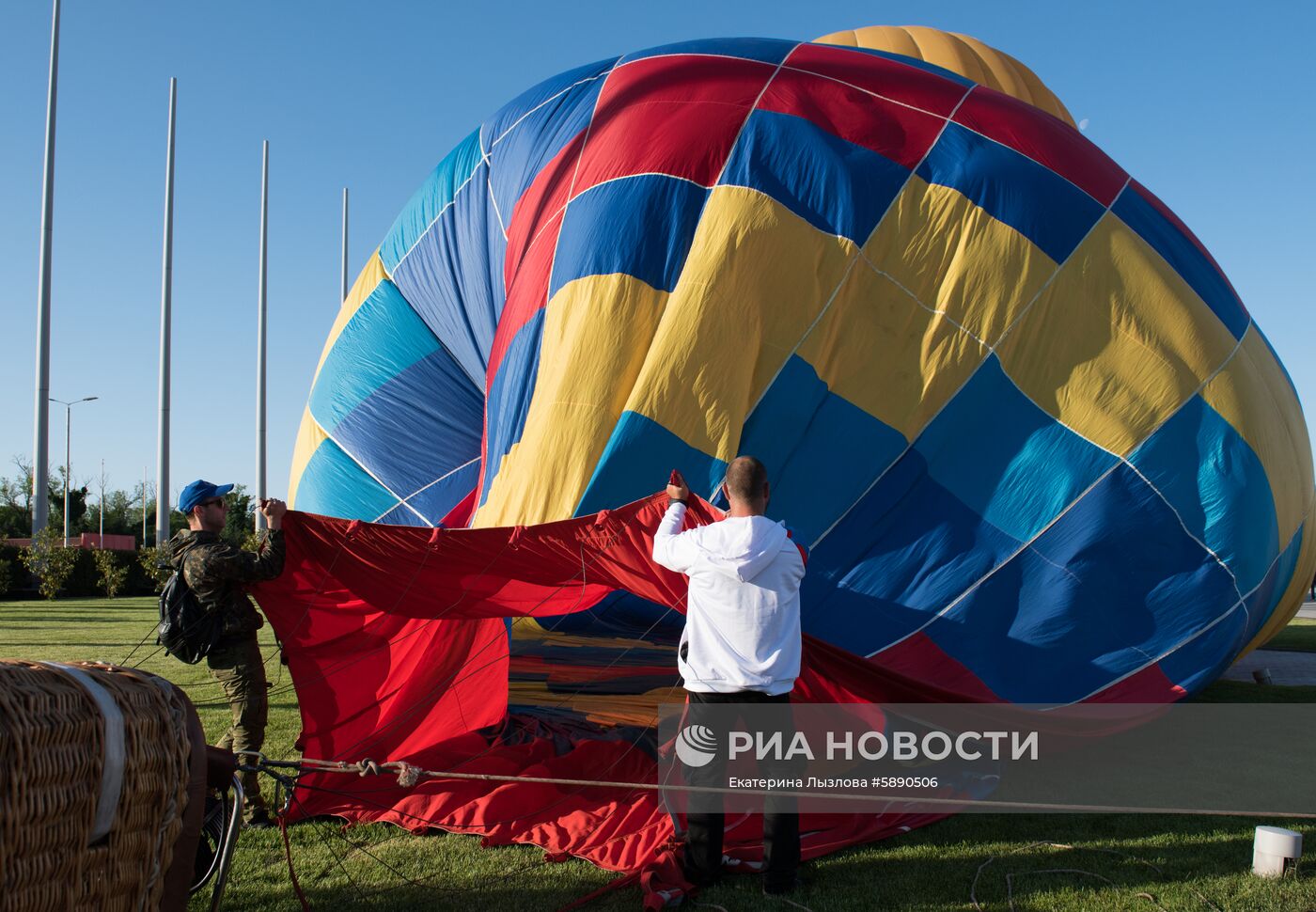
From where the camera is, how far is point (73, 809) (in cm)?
179

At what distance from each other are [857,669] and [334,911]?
1935mm

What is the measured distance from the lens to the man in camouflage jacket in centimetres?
386

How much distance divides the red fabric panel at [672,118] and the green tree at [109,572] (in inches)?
830

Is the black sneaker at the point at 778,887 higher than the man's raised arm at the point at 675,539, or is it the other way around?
the man's raised arm at the point at 675,539

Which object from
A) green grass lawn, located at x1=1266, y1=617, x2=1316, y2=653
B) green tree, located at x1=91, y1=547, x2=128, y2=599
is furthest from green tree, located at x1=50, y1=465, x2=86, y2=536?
green grass lawn, located at x1=1266, y1=617, x2=1316, y2=653

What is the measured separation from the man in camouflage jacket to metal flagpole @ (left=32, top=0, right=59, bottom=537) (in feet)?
60.0

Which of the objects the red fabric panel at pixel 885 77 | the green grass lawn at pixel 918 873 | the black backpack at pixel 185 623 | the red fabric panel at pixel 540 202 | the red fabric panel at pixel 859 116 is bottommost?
the green grass lawn at pixel 918 873

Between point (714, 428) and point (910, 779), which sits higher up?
point (714, 428)

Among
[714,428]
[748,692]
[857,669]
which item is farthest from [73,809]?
[714,428]

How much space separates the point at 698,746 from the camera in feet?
10.8

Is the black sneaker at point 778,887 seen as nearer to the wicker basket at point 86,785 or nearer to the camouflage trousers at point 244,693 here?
the wicker basket at point 86,785

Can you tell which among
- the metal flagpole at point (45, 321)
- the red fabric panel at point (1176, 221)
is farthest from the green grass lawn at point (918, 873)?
the metal flagpole at point (45, 321)

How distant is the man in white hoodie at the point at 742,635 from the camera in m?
3.24

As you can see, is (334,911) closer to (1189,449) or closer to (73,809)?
(73,809)
